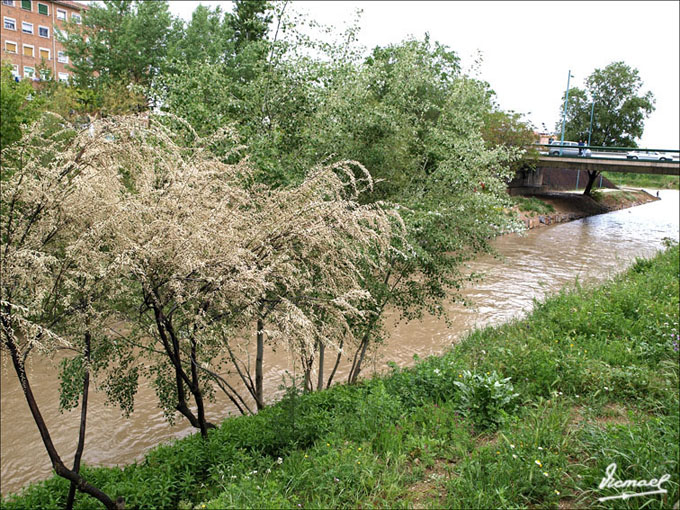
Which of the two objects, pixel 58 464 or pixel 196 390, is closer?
pixel 58 464

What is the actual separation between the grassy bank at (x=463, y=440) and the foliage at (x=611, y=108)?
160ft

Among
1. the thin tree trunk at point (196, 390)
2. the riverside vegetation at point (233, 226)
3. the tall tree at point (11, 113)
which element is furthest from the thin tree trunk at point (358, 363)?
the tall tree at point (11, 113)

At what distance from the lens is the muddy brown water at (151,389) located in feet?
24.0

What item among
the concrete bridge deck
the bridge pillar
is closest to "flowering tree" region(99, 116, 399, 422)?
the concrete bridge deck

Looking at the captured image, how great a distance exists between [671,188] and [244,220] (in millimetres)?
83371

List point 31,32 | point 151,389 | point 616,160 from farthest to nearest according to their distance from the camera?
point 31,32
point 616,160
point 151,389

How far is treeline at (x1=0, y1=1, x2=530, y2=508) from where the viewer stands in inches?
167

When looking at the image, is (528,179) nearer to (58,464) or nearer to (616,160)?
(616,160)

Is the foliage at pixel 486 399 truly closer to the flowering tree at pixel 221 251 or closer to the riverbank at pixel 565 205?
the flowering tree at pixel 221 251

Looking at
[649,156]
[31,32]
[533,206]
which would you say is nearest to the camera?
[649,156]

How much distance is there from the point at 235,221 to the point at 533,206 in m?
30.5

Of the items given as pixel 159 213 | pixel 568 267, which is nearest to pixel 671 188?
pixel 568 267

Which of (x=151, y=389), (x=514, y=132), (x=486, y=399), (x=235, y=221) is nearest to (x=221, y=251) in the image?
(x=235, y=221)

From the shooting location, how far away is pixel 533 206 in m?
31.6
